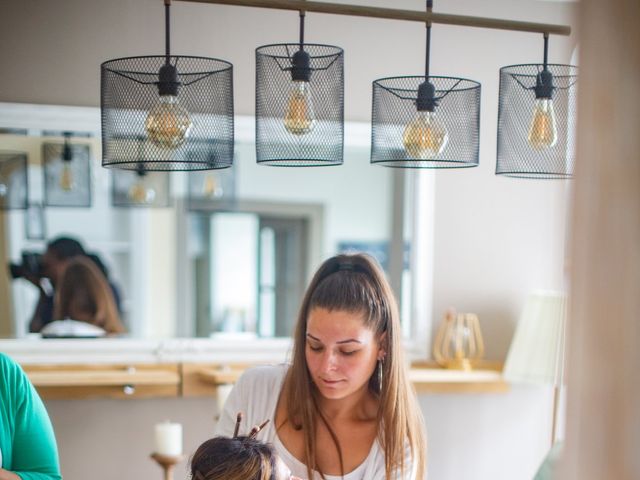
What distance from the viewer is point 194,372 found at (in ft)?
11.1

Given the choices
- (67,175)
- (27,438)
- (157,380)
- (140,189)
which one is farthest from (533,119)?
(140,189)

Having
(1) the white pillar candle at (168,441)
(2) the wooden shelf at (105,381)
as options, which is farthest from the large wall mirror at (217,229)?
(1) the white pillar candle at (168,441)

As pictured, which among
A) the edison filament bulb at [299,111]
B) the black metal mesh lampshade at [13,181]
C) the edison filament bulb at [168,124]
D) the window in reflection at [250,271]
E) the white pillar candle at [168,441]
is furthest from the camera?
the window in reflection at [250,271]

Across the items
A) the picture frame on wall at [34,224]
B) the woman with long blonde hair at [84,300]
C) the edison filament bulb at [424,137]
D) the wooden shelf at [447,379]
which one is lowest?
the wooden shelf at [447,379]

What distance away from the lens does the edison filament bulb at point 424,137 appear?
1.93 metres

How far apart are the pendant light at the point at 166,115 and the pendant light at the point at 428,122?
1.26ft

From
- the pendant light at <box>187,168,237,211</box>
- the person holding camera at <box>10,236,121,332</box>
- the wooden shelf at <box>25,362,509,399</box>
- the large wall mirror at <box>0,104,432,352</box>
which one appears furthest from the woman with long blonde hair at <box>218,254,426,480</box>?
the pendant light at <box>187,168,237,211</box>

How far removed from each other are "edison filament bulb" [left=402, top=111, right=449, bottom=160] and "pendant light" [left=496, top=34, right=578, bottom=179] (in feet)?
0.71

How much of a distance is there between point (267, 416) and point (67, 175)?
7.17 feet

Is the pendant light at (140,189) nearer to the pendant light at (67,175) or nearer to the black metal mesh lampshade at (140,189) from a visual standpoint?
the black metal mesh lampshade at (140,189)

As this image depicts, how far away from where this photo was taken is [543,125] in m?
1.98

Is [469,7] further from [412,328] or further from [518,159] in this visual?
[518,159]

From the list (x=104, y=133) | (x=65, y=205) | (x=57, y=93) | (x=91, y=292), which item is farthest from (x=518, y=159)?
(x=91, y=292)

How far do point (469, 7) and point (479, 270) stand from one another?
46.0 inches
